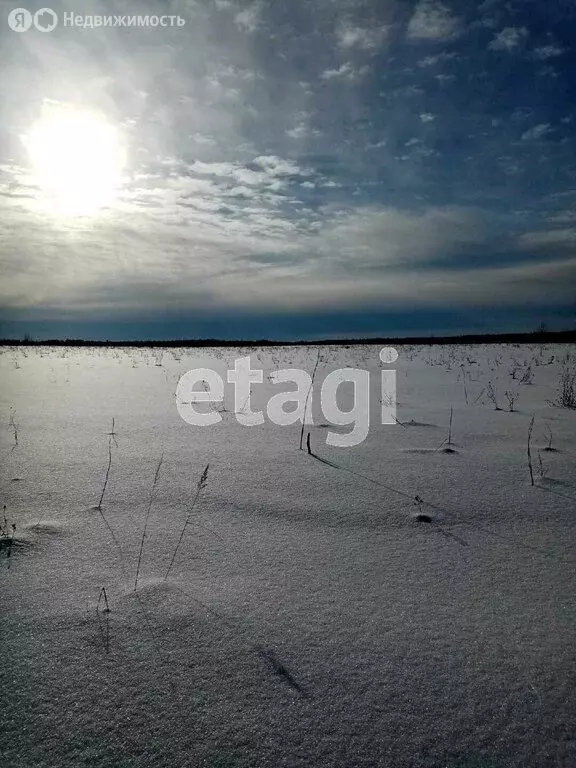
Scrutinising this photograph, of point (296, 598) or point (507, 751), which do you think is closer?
point (507, 751)

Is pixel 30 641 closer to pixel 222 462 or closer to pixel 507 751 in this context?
pixel 507 751

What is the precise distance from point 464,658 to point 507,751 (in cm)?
20

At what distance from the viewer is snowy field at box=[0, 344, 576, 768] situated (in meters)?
0.78

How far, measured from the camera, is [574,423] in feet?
10.7

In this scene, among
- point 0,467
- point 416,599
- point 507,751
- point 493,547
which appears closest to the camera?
point 507,751

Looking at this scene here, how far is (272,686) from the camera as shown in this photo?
2.86ft

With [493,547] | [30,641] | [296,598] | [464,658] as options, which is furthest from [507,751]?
[30,641]

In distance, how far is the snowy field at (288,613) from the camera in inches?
30.7

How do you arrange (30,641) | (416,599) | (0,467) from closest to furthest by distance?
(30,641) < (416,599) < (0,467)

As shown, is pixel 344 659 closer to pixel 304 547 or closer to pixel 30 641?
pixel 304 547

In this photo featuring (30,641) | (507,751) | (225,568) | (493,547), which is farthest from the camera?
(493,547)

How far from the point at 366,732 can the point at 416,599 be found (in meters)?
0.41

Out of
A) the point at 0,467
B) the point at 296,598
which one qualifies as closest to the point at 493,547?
the point at 296,598

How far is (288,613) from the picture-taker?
3.57 feet
